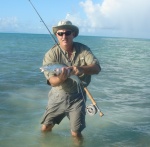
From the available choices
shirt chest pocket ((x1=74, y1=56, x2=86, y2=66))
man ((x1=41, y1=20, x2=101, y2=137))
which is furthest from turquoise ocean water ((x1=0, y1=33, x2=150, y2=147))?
shirt chest pocket ((x1=74, y1=56, x2=86, y2=66))

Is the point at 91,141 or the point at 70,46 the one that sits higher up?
the point at 70,46

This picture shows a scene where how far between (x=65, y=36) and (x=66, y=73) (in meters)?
0.86

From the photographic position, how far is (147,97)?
11289 mm

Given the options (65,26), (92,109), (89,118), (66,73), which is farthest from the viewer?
(89,118)

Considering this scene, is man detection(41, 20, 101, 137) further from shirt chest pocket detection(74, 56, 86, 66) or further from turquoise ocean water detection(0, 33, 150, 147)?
turquoise ocean water detection(0, 33, 150, 147)

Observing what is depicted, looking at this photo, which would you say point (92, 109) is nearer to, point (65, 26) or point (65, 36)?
point (65, 36)

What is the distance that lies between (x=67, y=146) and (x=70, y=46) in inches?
87.7

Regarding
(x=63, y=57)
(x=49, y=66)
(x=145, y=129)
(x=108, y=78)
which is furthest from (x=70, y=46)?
(x=108, y=78)

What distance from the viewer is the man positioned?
5.57m

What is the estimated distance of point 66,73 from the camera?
16.8 feet

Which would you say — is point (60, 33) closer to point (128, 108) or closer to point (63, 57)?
point (63, 57)

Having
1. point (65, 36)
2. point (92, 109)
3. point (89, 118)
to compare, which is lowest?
point (89, 118)

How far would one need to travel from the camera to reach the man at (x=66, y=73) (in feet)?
18.3

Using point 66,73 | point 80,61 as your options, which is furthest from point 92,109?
point 66,73
